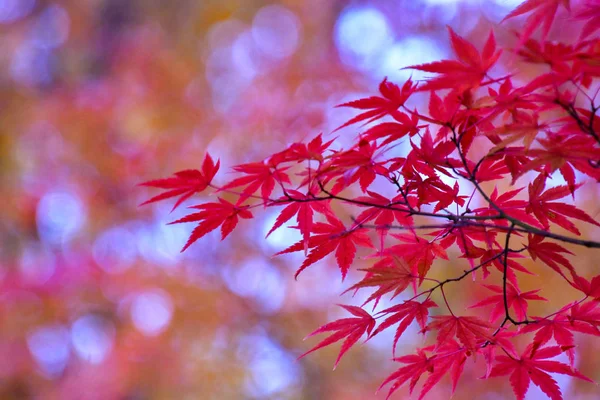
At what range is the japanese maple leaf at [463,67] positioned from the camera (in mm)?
495

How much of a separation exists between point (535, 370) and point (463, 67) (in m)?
0.36

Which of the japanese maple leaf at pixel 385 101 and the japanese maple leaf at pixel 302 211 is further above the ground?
the japanese maple leaf at pixel 385 101

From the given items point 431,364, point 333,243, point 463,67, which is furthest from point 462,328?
point 463,67

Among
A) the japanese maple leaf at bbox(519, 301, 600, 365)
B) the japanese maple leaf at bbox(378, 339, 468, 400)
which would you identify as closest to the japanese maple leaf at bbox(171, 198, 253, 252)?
the japanese maple leaf at bbox(378, 339, 468, 400)

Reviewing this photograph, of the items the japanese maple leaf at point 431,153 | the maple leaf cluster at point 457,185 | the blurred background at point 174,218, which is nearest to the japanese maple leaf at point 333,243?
the maple leaf cluster at point 457,185

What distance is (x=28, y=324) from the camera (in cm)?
224

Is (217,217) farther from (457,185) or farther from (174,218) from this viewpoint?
(174,218)

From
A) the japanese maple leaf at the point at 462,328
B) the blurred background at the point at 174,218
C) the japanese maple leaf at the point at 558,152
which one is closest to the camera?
the japanese maple leaf at the point at 558,152

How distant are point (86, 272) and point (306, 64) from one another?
122cm

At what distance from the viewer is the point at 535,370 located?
0.63 m

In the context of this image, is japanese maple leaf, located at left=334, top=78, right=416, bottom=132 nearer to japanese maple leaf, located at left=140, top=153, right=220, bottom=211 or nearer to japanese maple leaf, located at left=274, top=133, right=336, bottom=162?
japanese maple leaf, located at left=274, top=133, right=336, bottom=162

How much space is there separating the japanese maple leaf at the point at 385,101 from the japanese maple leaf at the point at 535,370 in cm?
32

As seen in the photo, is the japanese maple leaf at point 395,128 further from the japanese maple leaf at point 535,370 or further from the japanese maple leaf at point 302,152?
the japanese maple leaf at point 535,370

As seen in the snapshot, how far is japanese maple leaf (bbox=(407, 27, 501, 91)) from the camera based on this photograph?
49 centimetres
